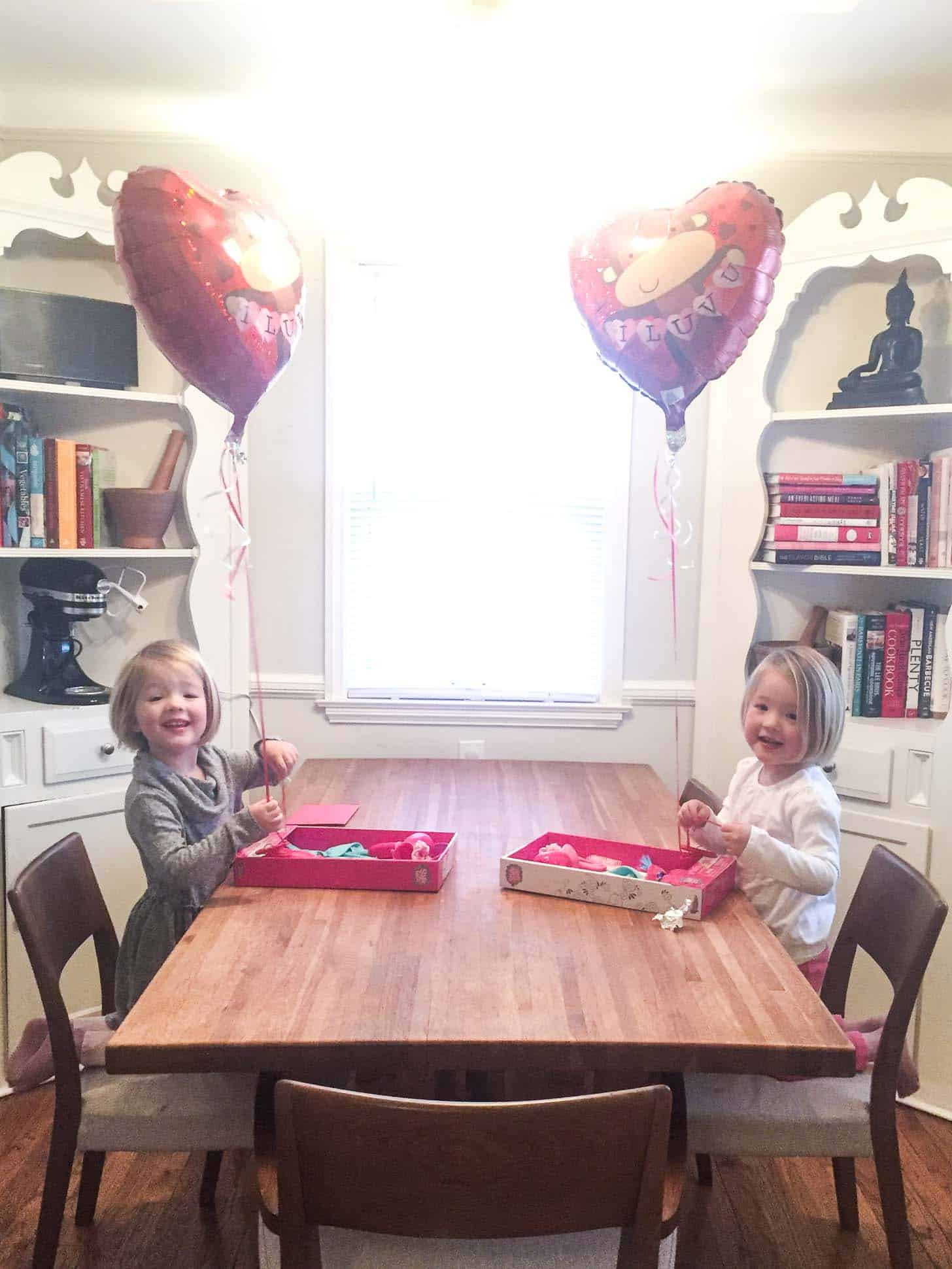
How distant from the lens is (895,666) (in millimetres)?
2629

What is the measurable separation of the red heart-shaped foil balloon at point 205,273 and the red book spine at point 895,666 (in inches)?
69.0

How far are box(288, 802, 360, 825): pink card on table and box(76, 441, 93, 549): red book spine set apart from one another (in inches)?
41.0

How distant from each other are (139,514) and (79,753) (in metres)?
0.65

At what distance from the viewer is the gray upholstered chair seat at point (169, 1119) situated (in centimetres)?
153

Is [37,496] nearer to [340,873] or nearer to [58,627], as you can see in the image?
[58,627]

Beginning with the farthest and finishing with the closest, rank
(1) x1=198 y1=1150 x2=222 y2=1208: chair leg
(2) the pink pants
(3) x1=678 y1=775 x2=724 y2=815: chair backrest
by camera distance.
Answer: (3) x1=678 y1=775 x2=724 y2=815: chair backrest → (1) x1=198 y1=1150 x2=222 y2=1208: chair leg → (2) the pink pants

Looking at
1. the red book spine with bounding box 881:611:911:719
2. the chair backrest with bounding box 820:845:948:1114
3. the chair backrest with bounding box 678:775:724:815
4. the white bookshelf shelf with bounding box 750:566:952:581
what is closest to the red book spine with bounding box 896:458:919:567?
the white bookshelf shelf with bounding box 750:566:952:581

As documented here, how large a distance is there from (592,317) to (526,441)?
3.12 ft

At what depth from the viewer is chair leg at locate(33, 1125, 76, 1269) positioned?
1.56 m

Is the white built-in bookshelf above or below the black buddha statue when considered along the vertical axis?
below

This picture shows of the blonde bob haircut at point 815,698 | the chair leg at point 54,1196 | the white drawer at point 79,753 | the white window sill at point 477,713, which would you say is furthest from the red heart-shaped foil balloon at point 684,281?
the chair leg at point 54,1196

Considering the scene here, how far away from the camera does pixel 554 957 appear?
4.63 ft

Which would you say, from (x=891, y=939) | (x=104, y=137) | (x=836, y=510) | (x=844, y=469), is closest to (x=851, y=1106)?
(x=891, y=939)

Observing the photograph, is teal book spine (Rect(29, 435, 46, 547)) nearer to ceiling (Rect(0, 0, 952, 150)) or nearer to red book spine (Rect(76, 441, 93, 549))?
red book spine (Rect(76, 441, 93, 549))
